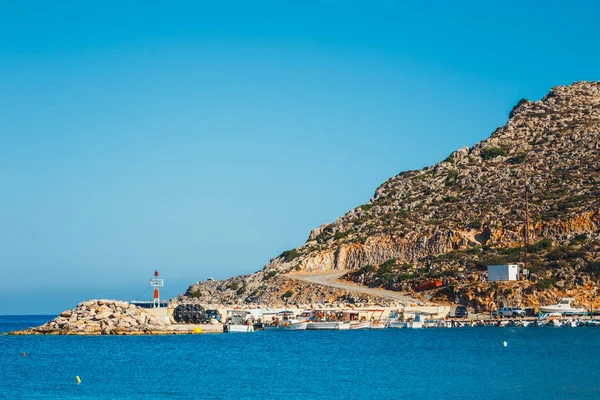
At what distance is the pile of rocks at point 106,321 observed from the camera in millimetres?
89375

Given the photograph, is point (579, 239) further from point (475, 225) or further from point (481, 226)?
point (475, 225)

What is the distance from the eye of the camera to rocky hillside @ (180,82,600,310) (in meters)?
107

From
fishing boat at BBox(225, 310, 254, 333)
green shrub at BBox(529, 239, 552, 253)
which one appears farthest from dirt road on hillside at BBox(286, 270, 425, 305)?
fishing boat at BBox(225, 310, 254, 333)

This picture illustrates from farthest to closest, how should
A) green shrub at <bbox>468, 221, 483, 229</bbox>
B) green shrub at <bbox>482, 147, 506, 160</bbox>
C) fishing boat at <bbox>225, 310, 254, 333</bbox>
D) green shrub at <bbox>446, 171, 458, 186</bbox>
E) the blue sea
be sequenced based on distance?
green shrub at <bbox>482, 147, 506, 160</bbox>, green shrub at <bbox>446, 171, 458, 186</bbox>, green shrub at <bbox>468, 221, 483, 229</bbox>, fishing boat at <bbox>225, 310, 254, 333</bbox>, the blue sea

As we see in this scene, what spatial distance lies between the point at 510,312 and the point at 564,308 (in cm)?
609

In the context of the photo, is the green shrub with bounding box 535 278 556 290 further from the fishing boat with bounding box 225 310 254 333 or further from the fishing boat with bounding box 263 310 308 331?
the fishing boat with bounding box 225 310 254 333

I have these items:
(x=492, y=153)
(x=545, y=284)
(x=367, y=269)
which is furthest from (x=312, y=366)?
(x=492, y=153)

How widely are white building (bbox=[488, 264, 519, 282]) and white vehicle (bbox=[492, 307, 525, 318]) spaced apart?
4.79 m

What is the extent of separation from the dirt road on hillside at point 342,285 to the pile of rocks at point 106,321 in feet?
109

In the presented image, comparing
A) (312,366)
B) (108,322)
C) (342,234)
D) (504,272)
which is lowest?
(312,366)

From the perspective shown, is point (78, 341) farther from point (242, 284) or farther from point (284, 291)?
point (242, 284)

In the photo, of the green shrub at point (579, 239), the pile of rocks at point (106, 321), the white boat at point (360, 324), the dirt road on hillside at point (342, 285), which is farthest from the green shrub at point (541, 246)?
the pile of rocks at point (106, 321)

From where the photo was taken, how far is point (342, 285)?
399 feet

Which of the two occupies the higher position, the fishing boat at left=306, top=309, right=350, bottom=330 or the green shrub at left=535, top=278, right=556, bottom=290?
the green shrub at left=535, top=278, right=556, bottom=290
